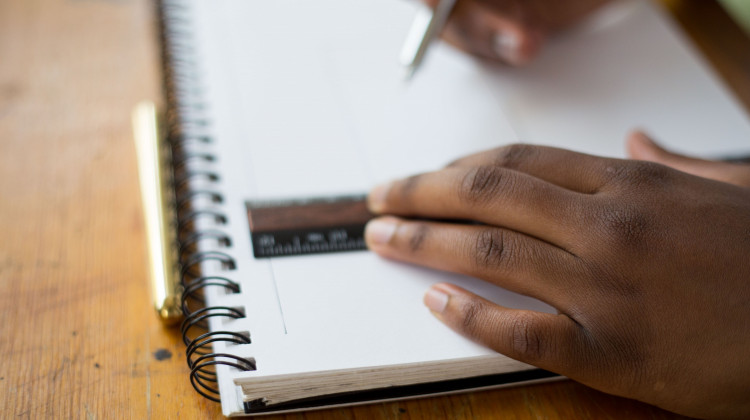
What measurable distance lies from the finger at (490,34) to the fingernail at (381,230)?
40cm

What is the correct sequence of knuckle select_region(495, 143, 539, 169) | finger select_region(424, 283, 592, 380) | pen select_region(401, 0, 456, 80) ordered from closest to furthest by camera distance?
1. finger select_region(424, 283, 592, 380)
2. knuckle select_region(495, 143, 539, 169)
3. pen select_region(401, 0, 456, 80)

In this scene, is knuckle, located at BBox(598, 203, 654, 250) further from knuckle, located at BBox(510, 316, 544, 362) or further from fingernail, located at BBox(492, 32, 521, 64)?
fingernail, located at BBox(492, 32, 521, 64)

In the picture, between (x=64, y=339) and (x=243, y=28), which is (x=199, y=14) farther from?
(x=64, y=339)

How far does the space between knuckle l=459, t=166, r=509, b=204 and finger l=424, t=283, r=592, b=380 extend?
0.35 ft

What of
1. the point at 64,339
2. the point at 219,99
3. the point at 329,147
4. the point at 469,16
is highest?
the point at 469,16

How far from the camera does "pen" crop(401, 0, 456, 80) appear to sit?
0.88 m

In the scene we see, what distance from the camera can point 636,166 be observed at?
2.03ft

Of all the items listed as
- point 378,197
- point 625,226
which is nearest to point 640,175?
point 625,226

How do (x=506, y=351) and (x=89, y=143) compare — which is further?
(x=89, y=143)

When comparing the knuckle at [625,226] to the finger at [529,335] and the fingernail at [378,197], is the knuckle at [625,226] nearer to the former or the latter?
the finger at [529,335]

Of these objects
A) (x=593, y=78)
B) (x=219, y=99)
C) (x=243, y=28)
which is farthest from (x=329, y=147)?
(x=593, y=78)

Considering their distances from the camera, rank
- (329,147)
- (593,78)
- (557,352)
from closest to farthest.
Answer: (557,352) < (329,147) < (593,78)

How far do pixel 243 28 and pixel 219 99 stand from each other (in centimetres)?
18

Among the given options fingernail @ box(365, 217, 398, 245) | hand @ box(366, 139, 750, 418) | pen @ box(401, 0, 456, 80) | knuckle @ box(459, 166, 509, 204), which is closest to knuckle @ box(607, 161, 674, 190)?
hand @ box(366, 139, 750, 418)
